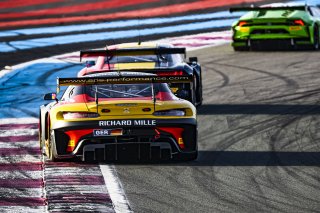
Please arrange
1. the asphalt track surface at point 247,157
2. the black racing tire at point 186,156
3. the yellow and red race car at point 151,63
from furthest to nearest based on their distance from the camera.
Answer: the yellow and red race car at point 151,63 < the black racing tire at point 186,156 < the asphalt track surface at point 247,157

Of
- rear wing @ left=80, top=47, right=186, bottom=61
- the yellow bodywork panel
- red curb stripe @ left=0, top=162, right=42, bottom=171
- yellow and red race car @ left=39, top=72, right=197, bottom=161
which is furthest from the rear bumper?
rear wing @ left=80, top=47, right=186, bottom=61

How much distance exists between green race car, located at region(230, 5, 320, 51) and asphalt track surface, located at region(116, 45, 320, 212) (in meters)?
2.96

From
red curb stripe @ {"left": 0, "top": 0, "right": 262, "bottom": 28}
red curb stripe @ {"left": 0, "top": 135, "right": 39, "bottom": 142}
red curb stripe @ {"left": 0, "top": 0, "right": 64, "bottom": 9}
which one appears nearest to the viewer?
red curb stripe @ {"left": 0, "top": 135, "right": 39, "bottom": 142}

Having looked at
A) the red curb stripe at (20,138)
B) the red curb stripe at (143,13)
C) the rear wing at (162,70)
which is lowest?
the red curb stripe at (143,13)

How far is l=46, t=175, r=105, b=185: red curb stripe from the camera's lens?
38.0 ft

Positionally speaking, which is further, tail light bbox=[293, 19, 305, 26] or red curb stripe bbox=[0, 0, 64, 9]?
red curb stripe bbox=[0, 0, 64, 9]

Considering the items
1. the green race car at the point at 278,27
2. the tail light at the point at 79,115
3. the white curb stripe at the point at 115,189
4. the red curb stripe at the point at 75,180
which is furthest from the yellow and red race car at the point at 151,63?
the green race car at the point at 278,27

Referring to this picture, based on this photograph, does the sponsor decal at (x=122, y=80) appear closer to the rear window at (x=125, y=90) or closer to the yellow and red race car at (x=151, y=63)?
the rear window at (x=125, y=90)

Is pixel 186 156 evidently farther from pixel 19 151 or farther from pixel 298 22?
pixel 298 22

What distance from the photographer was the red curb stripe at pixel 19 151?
13.7m

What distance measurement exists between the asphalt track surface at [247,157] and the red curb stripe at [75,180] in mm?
292

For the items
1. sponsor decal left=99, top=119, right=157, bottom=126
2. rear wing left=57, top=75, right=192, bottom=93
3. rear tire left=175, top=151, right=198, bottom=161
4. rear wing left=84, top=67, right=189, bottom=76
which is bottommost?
rear tire left=175, top=151, right=198, bottom=161

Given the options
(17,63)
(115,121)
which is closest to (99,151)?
(115,121)

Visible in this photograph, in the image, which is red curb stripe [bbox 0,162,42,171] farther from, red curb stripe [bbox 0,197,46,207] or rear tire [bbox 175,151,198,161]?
red curb stripe [bbox 0,197,46,207]
